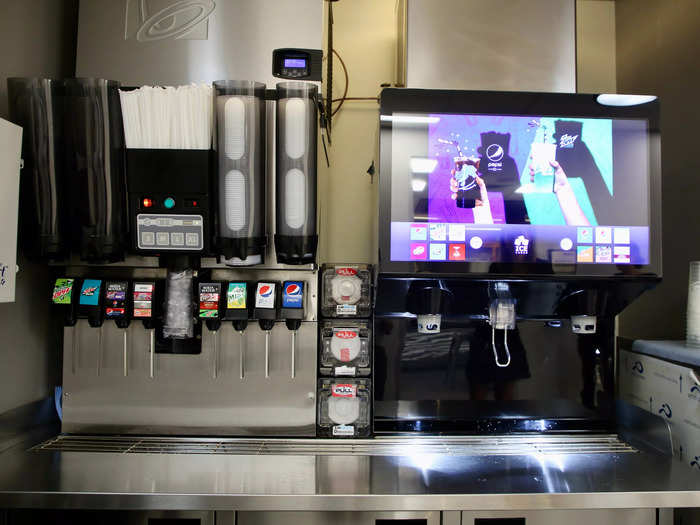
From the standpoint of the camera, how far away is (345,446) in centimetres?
142

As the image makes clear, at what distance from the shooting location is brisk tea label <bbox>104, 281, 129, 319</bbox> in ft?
4.52

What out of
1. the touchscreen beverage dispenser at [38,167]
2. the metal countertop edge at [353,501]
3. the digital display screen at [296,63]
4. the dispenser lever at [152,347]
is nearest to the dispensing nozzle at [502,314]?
the metal countertop edge at [353,501]

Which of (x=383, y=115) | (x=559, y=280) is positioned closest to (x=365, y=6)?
(x=383, y=115)

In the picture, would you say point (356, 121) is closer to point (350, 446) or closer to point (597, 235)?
point (597, 235)

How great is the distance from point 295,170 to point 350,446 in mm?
858

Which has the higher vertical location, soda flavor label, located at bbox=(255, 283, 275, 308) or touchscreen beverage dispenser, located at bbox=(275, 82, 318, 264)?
touchscreen beverage dispenser, located at bbox=(275, 82, 318, 264)

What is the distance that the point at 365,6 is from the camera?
6.43ft

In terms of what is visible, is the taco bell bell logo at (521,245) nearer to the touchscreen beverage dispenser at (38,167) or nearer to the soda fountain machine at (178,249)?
the soda fountain machine at (178,249)

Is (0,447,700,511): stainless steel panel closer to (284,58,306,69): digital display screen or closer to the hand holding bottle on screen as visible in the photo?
the hand holding bottle on screen

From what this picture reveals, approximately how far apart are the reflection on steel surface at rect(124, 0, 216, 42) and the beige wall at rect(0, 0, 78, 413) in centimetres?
27

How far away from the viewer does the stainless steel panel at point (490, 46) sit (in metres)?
1.50

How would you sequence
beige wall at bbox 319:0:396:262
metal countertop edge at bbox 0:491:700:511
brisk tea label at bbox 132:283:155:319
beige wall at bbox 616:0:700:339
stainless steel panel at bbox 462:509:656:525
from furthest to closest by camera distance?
beige wall at bbox 319:0:396:262
beige wall at bbox 616:0:700:339
brisk tea label at bbox 132:283:155:319
stainless steel panel at bbox 462:509:656:525
metal countertop edge at bbox 0:491:700:511

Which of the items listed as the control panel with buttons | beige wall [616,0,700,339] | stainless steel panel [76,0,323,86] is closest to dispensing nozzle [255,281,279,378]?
the control panel with buttons

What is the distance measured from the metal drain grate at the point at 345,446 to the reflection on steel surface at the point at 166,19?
128 centimetres
